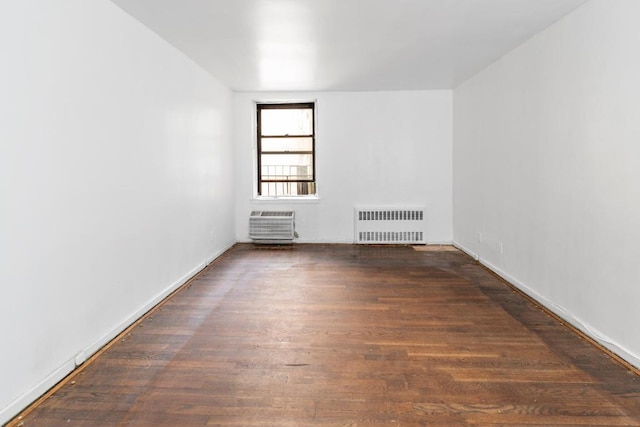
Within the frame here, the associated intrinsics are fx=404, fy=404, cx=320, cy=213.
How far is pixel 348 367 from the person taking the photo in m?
2.44

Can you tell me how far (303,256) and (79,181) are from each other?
343cm

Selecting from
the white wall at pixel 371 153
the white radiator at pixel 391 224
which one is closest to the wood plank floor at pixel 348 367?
the white radiator at pixel 391 224

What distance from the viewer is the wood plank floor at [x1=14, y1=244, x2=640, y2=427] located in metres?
1.98

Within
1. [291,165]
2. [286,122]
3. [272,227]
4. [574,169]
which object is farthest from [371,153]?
[574,169]

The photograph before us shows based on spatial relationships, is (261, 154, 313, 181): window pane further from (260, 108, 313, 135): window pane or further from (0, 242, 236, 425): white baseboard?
(0, 242, 236, 425): white baseboard

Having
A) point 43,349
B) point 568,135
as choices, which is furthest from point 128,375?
point 568,135

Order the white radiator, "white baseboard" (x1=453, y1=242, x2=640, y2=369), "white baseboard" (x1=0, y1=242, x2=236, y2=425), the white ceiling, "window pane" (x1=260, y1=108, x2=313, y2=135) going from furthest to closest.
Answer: "window pane" (x1=260, y1=108, x2=313, y2=135), the white radiator, the white ceiling, "white baseboard" (x1=453, y1=242, x2=640, y2=369), "white baseboard" (x1=0, y1=242, x2=236, y2=425)

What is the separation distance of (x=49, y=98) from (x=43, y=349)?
53.7 inches

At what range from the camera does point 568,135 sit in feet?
10.4

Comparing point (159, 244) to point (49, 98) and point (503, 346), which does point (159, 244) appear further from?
point (503, 346)

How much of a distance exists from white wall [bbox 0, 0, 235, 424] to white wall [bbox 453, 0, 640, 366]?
337 centimetres

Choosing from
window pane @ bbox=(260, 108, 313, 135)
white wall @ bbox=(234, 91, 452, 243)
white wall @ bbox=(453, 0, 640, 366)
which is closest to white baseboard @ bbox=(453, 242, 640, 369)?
white wall @ bbox=(453, 0, 640, 366)

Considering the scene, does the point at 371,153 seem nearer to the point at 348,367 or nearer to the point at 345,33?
the point at 345,33

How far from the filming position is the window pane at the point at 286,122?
664cm
